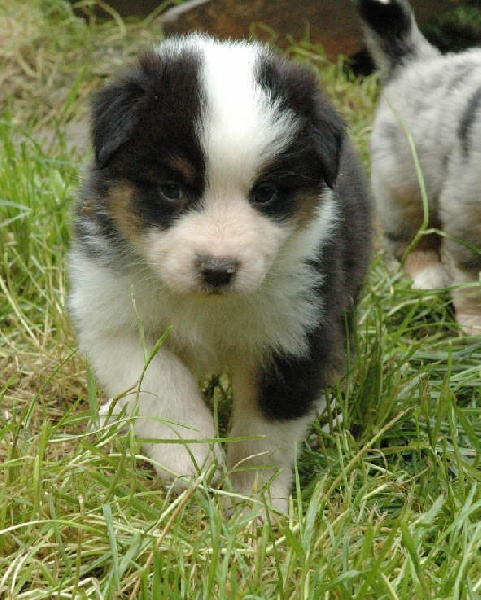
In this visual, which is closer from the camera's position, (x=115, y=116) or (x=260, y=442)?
(x=115, y=116)

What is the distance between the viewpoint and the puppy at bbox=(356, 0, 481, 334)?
4.69 m

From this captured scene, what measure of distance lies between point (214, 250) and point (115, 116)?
20.4 inches

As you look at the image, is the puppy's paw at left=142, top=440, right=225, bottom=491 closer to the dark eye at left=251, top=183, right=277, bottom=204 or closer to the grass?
the grass

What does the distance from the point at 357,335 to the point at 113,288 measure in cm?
106

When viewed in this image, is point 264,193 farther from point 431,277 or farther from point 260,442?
point 431,277

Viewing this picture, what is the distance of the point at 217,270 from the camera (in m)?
2.71

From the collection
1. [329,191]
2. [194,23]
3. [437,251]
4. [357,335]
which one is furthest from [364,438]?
[194,23]

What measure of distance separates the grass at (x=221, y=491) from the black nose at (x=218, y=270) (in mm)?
480

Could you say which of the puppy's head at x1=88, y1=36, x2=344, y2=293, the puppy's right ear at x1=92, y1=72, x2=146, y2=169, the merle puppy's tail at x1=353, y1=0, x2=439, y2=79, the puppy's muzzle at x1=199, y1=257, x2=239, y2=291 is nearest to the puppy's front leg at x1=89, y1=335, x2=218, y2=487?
the puppy's head at x1=88, y1=36, x2=344, y2=293

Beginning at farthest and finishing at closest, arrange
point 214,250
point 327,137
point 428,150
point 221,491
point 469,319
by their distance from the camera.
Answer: point 428,150 < point 469,319 < point 327,137 < point 221,491 < point 214,250

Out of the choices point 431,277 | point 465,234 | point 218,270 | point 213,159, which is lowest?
point 431,277

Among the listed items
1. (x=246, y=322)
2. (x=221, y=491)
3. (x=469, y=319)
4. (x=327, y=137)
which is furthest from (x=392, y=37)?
(x=221, y=491)

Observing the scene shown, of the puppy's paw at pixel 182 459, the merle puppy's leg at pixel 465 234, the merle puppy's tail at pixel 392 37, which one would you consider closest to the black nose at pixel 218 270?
the puppy's paw at pixel 182 459

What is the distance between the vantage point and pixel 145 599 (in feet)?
8.00
